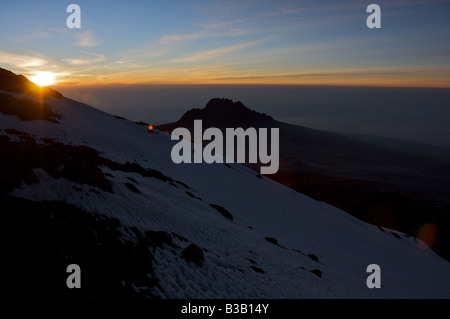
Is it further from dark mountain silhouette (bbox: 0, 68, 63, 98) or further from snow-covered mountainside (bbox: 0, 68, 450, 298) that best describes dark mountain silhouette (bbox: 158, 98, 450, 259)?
dark mountain silhouette (bbox: 0, 68, 63, 98)

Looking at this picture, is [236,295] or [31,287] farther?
[236,295]

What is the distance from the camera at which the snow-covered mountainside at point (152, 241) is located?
7.95 metres

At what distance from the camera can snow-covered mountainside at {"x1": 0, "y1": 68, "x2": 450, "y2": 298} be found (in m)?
7.95

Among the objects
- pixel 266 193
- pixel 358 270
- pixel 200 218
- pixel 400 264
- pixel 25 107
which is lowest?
pixel 400 264

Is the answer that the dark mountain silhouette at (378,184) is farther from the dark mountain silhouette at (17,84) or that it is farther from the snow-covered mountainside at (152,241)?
the dark mountain silhouette at (17,84)

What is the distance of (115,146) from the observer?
31500mm

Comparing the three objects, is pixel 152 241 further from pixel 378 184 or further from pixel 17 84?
pixel 378 184

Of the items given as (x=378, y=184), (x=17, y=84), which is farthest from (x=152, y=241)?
(x=378, y=184)

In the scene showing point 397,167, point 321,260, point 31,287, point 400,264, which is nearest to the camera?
point 31,287

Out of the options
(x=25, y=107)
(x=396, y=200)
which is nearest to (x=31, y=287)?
(x=25, y=107)

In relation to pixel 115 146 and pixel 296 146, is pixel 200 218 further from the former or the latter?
pixel 296 146

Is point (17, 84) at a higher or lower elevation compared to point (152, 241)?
higher

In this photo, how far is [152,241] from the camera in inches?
418
